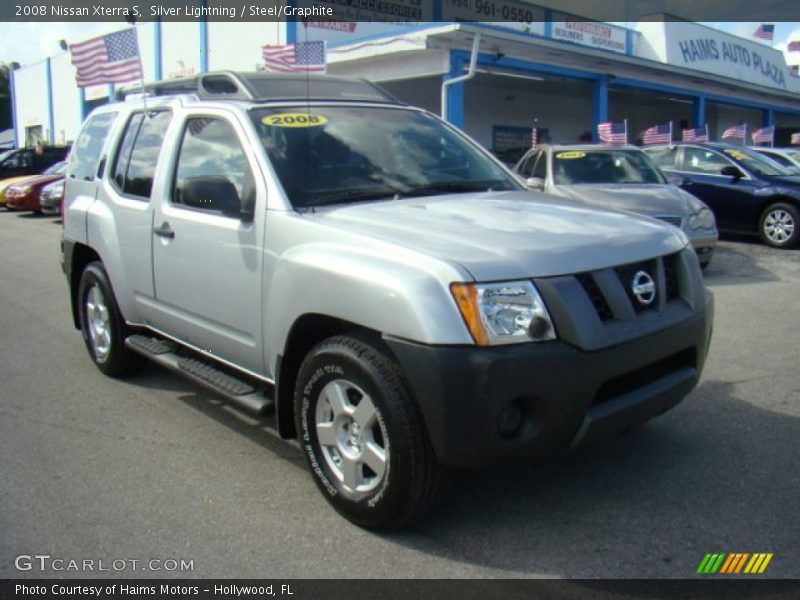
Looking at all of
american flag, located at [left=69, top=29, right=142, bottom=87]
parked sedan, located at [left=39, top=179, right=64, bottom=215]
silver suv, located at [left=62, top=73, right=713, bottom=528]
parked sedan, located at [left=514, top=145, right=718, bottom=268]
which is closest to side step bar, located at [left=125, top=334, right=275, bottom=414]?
silver suv, located at [left=62, top=73, right=713, bottom=528]

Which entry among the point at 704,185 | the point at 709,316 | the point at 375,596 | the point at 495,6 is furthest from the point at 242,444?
the point at 495,6

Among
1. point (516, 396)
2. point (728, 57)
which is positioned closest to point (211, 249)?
point (516, 396)

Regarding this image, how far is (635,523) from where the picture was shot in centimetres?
331

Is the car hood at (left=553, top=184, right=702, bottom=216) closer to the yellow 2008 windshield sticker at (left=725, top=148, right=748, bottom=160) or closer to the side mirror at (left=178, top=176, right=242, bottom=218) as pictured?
the yellow 2008 windshield sticker at (left=725, top=148, right=748, bottom=160)

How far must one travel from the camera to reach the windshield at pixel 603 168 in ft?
33.8

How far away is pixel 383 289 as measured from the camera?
2953 mm

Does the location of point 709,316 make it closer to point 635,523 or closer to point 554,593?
A: point 635,523

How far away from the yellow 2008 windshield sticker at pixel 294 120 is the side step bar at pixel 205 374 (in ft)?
4.54

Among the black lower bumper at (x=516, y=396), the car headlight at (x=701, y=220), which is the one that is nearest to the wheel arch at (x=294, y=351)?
the black lower bumper at (x=516, y=396)

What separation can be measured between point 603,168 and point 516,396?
27.5 ft

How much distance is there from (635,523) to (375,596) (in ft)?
3.96

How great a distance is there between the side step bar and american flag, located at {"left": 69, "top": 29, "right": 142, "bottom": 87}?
2.78 metres

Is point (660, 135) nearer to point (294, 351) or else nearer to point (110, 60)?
point (110, 60)

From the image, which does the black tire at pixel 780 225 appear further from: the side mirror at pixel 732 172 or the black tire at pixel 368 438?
the black tire at pixel 368 438
